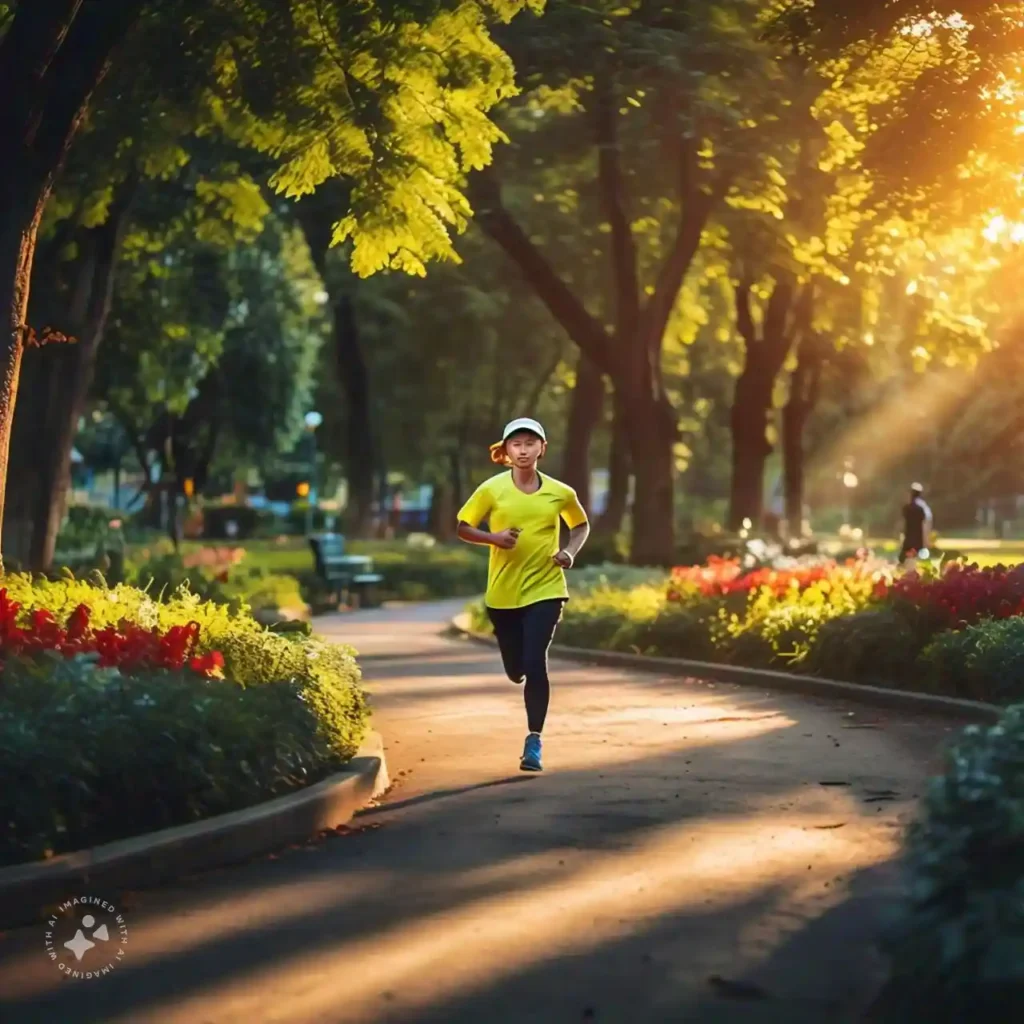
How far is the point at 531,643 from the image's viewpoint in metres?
11.4

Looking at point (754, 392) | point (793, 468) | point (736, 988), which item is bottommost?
point (736, 988)

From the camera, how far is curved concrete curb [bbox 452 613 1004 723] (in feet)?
47.8

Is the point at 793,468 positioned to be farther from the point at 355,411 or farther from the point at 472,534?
the point at 472,534

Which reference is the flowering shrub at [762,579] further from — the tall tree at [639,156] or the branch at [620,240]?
the branch at [620,240]

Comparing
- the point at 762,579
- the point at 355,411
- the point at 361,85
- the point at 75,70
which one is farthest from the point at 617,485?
the point at 75,70

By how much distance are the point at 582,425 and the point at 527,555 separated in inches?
1404

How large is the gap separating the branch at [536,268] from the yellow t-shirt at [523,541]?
17716mm

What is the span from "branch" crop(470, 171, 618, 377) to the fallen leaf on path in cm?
2326

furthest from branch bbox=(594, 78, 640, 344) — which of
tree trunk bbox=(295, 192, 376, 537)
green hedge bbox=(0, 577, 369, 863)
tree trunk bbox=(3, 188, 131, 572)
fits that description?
green hedge bbox=(0, 577, 369, 863)

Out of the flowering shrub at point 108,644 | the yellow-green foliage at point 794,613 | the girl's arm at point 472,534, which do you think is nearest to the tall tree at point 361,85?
the flowering shrub at point 108,644

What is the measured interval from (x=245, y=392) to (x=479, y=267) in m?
18.5

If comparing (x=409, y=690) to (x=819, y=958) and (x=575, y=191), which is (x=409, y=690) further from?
(x=575, y=191)

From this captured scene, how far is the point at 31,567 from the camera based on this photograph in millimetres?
21312

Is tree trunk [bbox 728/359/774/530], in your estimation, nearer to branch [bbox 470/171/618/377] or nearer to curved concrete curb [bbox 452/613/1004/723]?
branch [bbox 470/171/618/377]
